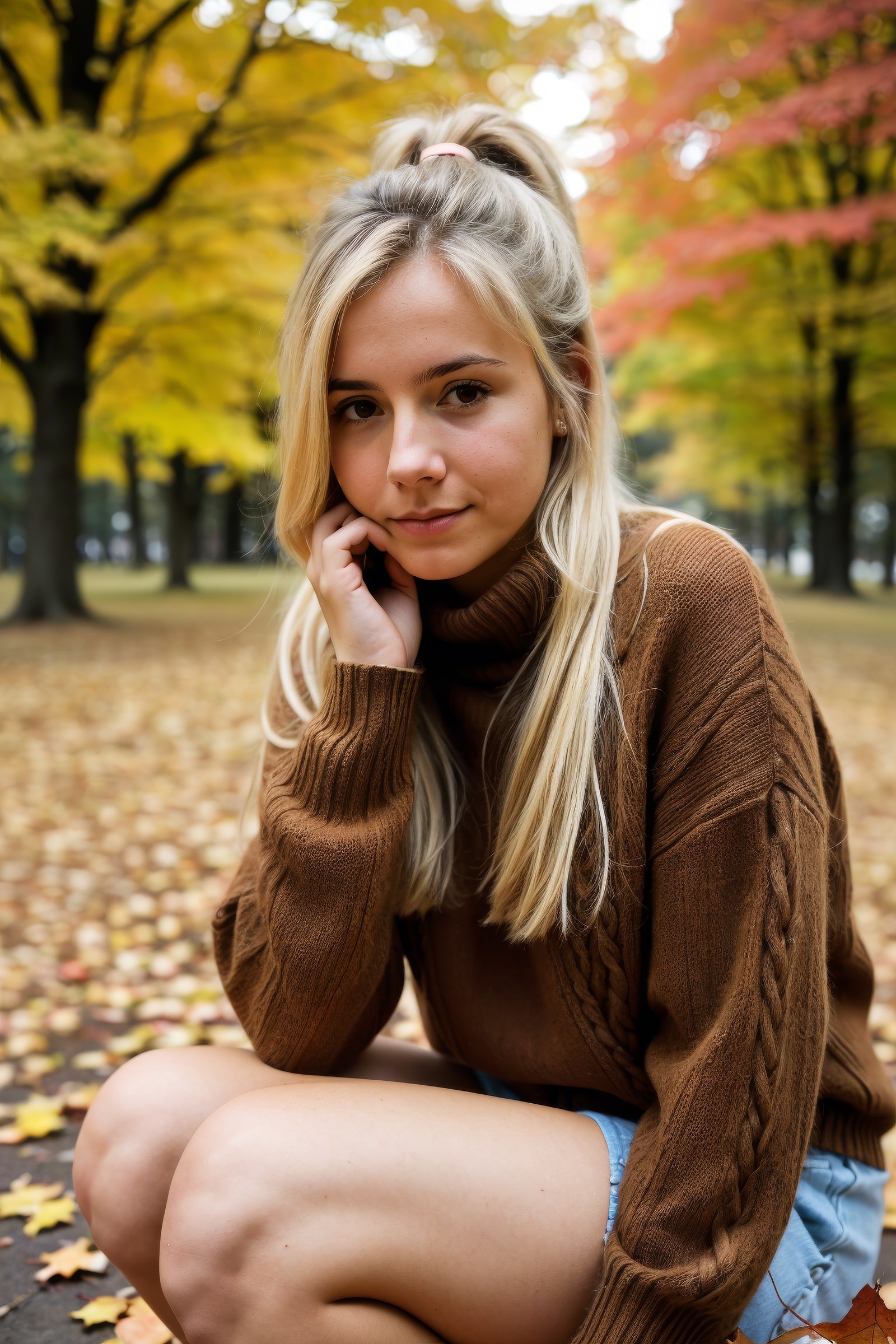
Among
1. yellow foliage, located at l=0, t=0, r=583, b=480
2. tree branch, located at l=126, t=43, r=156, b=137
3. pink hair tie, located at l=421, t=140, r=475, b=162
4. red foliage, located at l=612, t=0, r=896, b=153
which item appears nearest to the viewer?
pink hair tie, located at l=421, t=140, r=475, b=162

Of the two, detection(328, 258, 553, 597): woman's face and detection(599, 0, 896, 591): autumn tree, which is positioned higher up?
detection(599, 0, 896, 591): autumn tree

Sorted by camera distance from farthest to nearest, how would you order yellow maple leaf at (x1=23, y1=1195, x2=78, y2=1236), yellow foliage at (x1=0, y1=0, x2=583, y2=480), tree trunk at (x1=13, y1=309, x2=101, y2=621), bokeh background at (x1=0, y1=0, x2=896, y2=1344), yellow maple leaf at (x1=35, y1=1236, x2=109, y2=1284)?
tree trunk at (x1=13, y1=309, x2=101, y2=621) → yellow foliage at (x1=0, y1=0, x2=583, y2=480) → bokeh background at (x1=0, y1=0, x2=896, y2=1344) → yellow maple leaf at (x1=23, y1=1195, x2=78, y2=1236) → yellow maple leaf at (x1=35, y1=1236, x2=109, y2=1284)

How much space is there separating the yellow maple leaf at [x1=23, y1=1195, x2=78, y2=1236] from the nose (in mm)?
1697

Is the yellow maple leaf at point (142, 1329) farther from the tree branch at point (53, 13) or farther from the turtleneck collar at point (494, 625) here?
the tree branch at point (53, 13)

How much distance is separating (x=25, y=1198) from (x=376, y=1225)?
1274mm

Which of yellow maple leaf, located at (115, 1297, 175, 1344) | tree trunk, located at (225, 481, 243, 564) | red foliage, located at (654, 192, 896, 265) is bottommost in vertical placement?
yellow maple leaf, located at (115, 1297, 175, 1344)

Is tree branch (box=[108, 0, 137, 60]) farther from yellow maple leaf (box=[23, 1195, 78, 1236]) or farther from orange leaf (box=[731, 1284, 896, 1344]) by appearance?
orange leaf (box=[731, 1284, 896, 1344])

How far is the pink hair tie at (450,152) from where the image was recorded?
66.0 inches

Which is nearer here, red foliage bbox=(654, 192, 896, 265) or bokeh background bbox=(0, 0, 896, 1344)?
bokeh background bbox=(0, 0, 896, 1344)

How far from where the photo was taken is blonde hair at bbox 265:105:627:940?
1.53 meters

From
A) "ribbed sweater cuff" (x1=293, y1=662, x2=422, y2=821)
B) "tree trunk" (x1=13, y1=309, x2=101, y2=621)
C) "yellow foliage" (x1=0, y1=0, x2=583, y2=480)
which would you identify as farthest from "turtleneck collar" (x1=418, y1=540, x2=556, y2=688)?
"tree trunk" (x1=13, y1=309, x2=101, y2=621)

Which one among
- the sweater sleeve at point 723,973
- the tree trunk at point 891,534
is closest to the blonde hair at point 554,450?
the sweater sleeve at point 723,973

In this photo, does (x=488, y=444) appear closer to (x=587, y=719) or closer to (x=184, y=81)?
(x=587, y=719)

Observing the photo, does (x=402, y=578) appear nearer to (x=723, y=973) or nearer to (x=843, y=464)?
(x=723, y=973)
